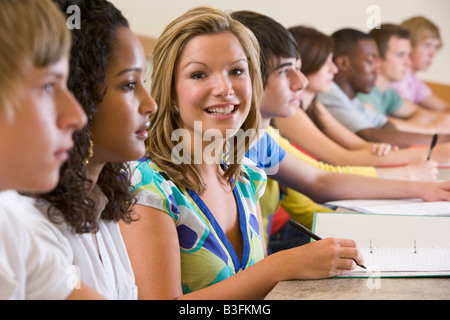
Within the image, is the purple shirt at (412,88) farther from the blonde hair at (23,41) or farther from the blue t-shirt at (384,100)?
the blonde hair at (23,41)

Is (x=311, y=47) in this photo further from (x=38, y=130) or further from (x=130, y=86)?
(x=38, y=130)

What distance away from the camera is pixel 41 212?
0.72m

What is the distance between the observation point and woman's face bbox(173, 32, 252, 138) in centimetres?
115

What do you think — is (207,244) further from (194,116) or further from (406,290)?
(406,290)

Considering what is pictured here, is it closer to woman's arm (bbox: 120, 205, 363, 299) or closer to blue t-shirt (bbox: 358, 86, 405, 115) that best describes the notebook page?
woman's arm (bbox: 120, 205, 363, 299)

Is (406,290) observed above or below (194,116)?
below

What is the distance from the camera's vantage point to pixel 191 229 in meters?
1.08

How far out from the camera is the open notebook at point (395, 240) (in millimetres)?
1043

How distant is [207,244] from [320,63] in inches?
48.8

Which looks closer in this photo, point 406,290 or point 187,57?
point 406,290

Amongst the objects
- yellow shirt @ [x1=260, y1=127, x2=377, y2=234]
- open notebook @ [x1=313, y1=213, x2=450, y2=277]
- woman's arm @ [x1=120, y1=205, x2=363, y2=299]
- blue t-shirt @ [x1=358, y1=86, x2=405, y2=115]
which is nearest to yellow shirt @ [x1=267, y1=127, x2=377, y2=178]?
yellow shirt @ [x1=260, y1=127, x2=377, y2=234]

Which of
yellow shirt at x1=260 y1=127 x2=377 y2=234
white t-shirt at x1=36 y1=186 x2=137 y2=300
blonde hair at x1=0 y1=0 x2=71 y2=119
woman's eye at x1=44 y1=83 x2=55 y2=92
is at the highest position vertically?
blonde hair at x1=0 y1=0 x2=71 y2=119

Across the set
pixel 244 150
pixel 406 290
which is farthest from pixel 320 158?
pixel 406 290

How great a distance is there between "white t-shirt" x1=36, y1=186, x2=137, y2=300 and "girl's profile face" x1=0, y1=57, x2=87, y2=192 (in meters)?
0.16
